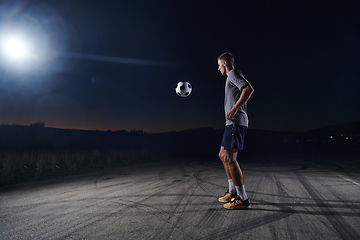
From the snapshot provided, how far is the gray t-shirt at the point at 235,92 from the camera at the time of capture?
2935 millimetres

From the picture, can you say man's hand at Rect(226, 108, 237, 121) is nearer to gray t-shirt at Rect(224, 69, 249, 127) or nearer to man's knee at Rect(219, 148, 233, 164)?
gray t-shirt at Rect(224, 69, 249, 127)

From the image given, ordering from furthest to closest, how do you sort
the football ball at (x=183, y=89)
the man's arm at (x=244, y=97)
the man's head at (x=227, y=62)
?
1. the football ball at (x=183, y=89)
2. the man's head at (x=227, y=62)
3. the man's arm at (x=244, y=97)

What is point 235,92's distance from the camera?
3.13 m

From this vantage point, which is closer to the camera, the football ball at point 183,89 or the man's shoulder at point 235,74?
the man's shoulder at point 235,74

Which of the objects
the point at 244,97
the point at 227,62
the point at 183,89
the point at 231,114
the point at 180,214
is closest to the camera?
the point at 180,214

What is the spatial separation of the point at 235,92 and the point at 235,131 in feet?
2.16

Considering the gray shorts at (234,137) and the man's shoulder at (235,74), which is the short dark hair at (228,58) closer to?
the man's shoulder at (235,74)

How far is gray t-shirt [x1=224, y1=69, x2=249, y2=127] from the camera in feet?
9.63

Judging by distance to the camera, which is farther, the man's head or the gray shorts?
the man's head

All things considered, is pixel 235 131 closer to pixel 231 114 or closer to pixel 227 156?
pixel 231 114

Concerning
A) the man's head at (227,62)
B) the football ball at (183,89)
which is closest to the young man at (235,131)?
the man's head at (227,62)

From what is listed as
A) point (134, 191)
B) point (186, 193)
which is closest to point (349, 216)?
point (186, 193)

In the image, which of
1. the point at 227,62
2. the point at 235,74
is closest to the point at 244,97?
the point at 235,74

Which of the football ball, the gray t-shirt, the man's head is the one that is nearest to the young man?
the gray t-shirt
